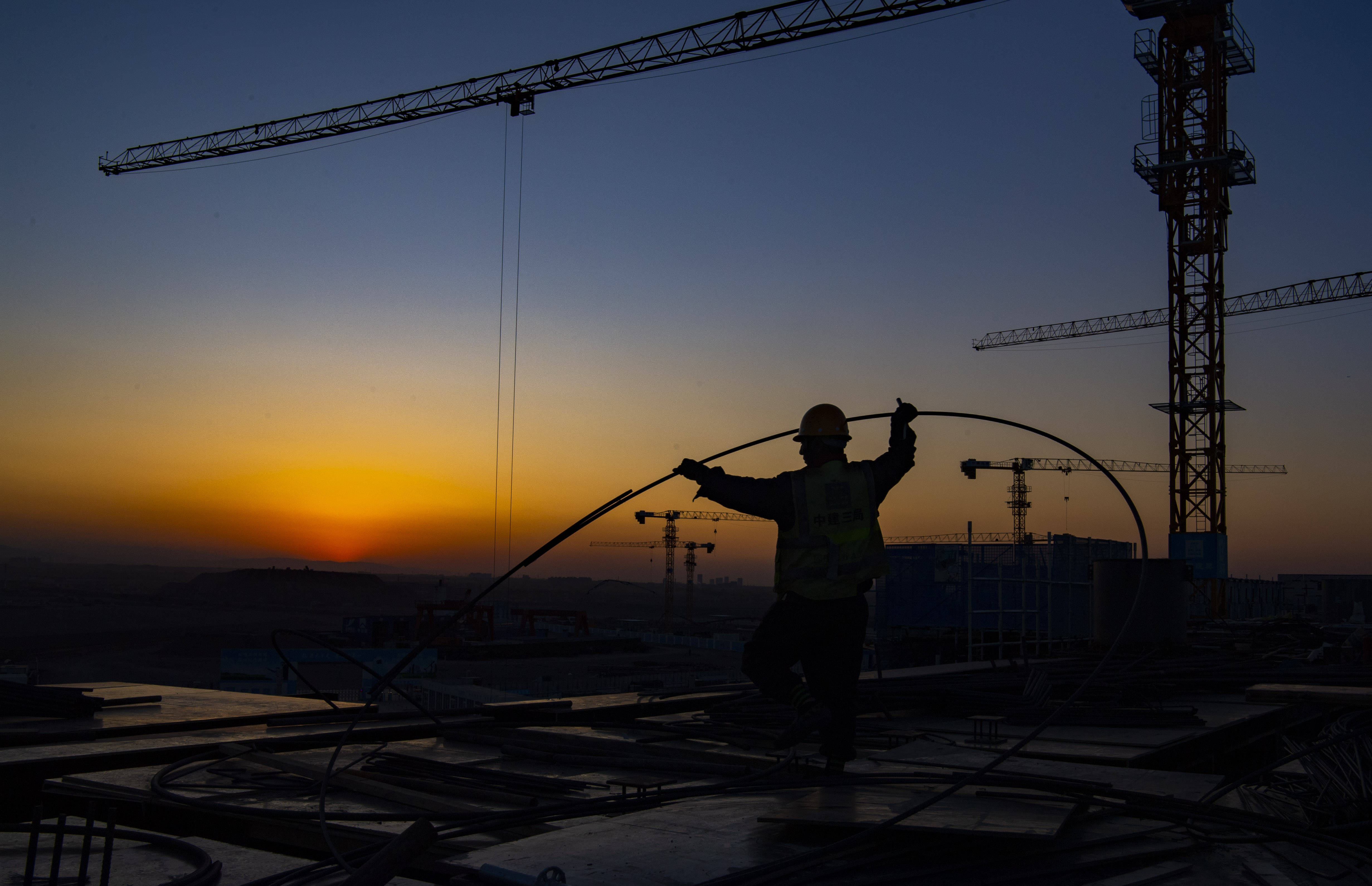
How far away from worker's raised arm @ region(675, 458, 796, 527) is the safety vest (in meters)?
0.05

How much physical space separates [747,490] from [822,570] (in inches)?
22.5

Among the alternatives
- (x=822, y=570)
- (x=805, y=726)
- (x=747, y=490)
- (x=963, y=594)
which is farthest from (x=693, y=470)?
(x=963, y=594)

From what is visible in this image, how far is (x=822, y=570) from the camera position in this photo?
509 centimetres

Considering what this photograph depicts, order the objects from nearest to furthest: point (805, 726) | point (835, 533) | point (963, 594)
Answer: point (805, 726) → point (835, 533) → point (963, 594)

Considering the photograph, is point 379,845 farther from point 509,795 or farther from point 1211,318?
point 1211,318

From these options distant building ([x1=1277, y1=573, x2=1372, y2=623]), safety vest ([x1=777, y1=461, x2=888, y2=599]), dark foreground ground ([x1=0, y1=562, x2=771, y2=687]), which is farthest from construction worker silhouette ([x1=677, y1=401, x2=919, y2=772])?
distant building ([x1=1277, y1=573, x2=1372, y2=623])

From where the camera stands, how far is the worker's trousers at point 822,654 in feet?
16.7

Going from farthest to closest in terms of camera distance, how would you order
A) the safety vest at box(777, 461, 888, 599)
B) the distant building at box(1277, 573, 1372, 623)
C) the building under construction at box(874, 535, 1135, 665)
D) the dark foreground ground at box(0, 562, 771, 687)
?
the dark foreground ground at box(0, 562, 771, 687) < the building under construction at box(874, 535, 1135, 665) < the distant building at box(1277, 573, 1372, 623) < the safety vest at box(777, 461, 888, 599)

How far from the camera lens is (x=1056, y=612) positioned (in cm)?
3384

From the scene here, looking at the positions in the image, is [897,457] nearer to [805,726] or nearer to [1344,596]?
[805,726]

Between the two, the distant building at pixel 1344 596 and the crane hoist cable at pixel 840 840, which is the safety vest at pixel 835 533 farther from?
the distant building at pixel 1344 596

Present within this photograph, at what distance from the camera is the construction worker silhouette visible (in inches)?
199

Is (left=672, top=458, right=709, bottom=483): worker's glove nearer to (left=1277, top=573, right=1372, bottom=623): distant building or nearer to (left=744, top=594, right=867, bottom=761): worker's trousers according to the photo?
(left=744, top=594, right=867, bottom=761): worker's trousers

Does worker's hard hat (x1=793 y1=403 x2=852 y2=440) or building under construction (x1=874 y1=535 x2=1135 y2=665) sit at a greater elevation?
worker's hard hat (x1=793 y1=403 x2=852 y2=440)
